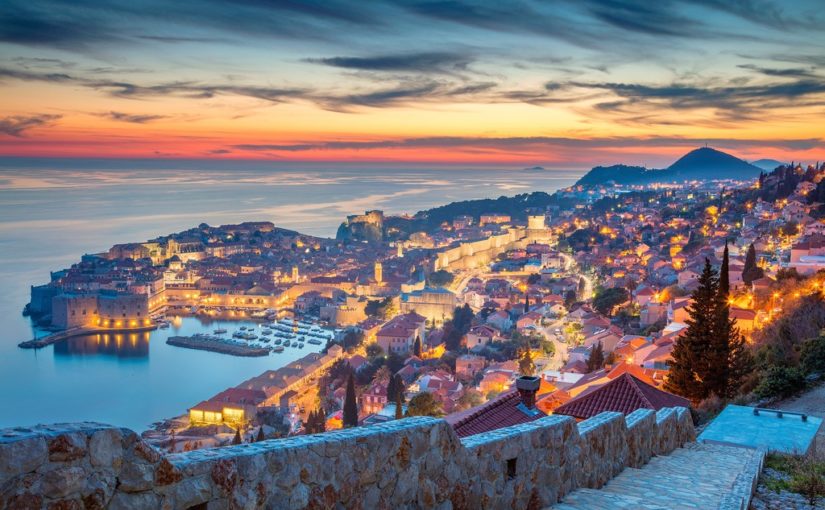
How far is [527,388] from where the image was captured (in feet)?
18.1

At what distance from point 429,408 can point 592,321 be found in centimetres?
1159

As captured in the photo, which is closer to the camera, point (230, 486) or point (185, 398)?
point (230, 486)

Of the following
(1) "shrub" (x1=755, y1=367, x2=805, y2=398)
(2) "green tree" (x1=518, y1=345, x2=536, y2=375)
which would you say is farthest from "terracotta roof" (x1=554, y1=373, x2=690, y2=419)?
(2) "green tree" (x1=518, y1=345, x2=536, y2=375)

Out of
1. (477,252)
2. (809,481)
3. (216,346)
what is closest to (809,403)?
(809,481)

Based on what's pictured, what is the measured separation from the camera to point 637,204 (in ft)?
234

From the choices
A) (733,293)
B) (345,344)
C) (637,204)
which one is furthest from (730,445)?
(637,204)

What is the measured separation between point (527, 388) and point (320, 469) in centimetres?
381

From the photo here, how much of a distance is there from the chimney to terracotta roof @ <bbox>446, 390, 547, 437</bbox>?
0.06m

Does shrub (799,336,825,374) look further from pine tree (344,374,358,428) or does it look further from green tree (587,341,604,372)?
pine tree (344,374,358,428)

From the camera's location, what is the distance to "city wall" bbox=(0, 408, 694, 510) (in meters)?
1.43

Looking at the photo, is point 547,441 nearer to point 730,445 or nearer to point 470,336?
point 730,445

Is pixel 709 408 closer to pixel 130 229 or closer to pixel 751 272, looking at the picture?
pixel 751 272

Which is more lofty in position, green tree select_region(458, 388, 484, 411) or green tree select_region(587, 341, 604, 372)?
green tree select_region(587, 341, 604, 372)

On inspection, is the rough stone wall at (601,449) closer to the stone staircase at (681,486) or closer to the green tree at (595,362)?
the stone staircase at (681,486)
